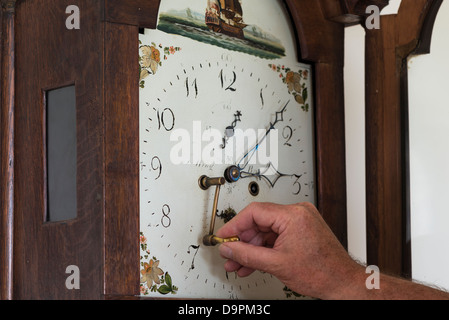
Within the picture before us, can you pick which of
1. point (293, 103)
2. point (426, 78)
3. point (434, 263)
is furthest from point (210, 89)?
point (434, 263)

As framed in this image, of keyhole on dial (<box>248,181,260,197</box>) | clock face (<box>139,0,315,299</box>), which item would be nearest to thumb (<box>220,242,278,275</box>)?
clock face (<box>139,0,315,299</box>)

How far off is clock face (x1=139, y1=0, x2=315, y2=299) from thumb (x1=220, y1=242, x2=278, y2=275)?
0.33 ft

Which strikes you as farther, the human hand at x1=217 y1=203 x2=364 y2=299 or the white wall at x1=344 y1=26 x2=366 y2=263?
the white wall at x1=344 y1=26 x2=366 y2=263

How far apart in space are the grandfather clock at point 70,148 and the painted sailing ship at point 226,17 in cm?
17

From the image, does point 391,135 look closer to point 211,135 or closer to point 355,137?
point 355,137

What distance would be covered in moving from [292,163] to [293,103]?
13 cm

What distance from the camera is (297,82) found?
1.67 m

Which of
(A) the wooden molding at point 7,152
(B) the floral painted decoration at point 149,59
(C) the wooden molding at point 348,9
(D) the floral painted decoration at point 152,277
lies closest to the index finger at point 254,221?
(D) the floral painted decoration at point 152,277

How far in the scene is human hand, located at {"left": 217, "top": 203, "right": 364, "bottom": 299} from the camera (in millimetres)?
1249

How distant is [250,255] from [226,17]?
1.67 feet

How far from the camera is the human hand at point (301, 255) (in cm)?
125

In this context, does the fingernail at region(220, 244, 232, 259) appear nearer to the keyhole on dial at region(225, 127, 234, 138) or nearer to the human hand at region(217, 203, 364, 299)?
the human hand at region(217, 203, 364, 299)

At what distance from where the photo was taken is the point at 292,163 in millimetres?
1629

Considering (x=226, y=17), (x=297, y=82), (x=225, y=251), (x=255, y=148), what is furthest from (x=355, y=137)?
(x=225, y=251)
